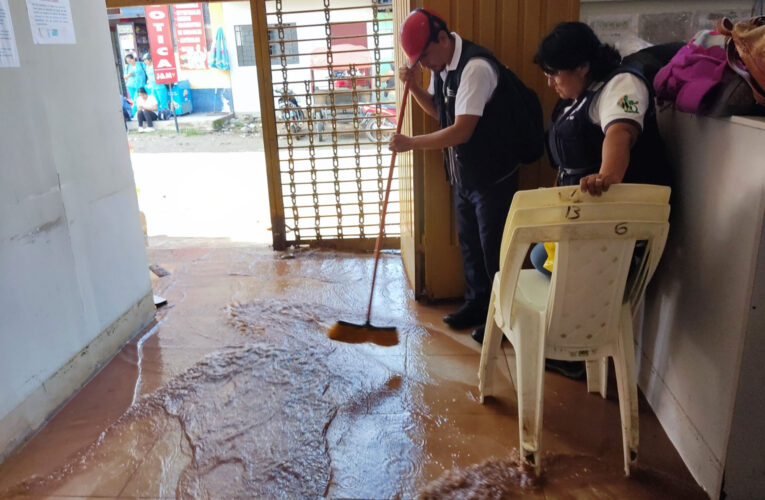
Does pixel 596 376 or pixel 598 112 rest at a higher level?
pixel 598 112

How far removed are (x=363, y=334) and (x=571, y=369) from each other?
1.04m

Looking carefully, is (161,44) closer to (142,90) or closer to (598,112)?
(142,90)

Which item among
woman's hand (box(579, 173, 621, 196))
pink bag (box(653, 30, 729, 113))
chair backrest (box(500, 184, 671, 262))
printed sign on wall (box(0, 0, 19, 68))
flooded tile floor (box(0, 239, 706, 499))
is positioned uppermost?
printed sign on wall (box(0, 0, 19, 68))

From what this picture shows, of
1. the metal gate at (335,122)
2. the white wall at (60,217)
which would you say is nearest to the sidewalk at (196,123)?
the metal gate at (335,122)

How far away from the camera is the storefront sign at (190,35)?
11.6 m

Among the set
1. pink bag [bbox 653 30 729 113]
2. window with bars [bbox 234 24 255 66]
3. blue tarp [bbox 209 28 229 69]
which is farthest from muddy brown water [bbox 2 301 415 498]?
blue tarp [bbox 209 28 229 69]

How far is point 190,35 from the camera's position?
38.7 ft

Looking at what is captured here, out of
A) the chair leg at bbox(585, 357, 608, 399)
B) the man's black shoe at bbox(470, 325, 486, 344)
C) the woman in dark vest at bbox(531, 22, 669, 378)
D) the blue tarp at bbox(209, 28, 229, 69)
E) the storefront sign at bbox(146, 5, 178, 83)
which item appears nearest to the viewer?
the woman in dark vest at bbox(531, 22, 669, 378)

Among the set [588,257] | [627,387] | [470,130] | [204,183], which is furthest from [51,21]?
[204,183]

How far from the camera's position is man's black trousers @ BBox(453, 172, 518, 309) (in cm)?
270

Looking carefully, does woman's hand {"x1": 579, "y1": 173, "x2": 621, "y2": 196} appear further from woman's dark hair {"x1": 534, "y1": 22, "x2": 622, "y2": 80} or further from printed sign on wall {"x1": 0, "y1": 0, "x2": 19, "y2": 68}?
printed sign on wall {"x1": 0, "y1": 0, "x2": 19, "y2": 68}

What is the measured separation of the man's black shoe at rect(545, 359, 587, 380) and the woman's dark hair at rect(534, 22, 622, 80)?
123 centimetres

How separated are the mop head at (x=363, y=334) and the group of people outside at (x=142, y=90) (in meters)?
10.9

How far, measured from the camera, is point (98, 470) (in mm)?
2029
